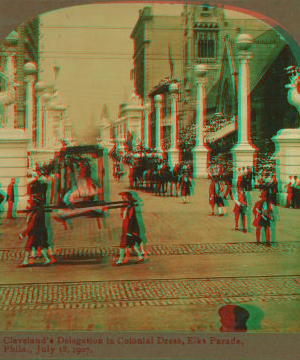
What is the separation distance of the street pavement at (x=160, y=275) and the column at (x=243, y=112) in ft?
0.98

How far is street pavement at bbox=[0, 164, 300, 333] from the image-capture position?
13.7ft

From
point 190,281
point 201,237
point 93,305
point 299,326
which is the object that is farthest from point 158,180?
point 299,326

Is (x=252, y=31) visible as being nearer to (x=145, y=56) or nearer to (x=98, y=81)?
(x=145, y=56)

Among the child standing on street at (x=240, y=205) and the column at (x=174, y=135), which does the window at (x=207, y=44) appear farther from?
the child standing on street at (x=240, y=205)

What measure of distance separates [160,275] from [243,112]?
1.61 meters

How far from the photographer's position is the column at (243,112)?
4664 mm

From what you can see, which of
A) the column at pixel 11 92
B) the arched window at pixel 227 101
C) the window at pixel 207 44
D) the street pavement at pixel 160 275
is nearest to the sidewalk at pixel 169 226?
the street pavement at pixel 160 275

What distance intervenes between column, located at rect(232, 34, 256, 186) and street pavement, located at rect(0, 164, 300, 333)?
0.30 m

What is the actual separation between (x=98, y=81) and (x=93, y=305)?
75.5 inches

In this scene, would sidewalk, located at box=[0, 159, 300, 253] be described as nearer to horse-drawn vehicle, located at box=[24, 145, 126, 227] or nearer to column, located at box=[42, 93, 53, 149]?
horse-drawn vehicle, located at box=[24, 145, 126, 227]

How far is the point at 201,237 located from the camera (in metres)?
4.71

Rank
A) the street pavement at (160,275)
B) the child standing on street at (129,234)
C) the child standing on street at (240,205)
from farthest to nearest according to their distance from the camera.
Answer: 1. the child standing on street at (240,205)
2. the child standing on street at (129,234)
3. the street pavement at (160,275)

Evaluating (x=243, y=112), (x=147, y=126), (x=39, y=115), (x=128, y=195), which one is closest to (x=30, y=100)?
(x=39, y=115)

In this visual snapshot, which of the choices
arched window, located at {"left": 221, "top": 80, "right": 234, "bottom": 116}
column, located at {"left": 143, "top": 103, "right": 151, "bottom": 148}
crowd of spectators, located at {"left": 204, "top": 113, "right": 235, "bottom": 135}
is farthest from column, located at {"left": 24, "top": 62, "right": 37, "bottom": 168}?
arched window, located at {"left": 221, "top": 80, "right": 234, "bottom": 116}
